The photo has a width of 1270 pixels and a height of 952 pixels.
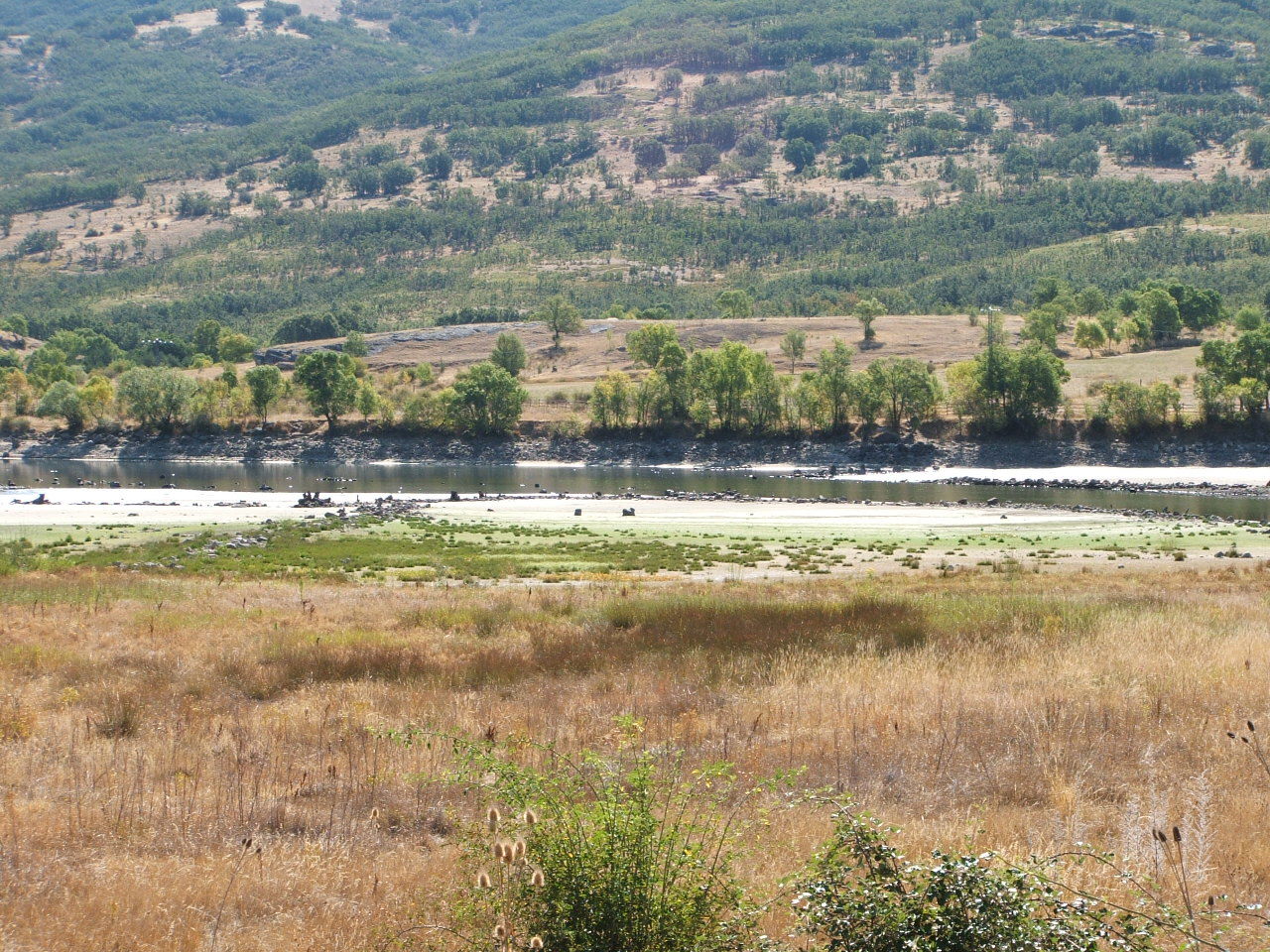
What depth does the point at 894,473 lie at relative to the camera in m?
100

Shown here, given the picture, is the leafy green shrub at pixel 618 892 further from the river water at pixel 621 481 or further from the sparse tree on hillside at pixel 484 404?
the sparse tree on hillside at pixel 484 404

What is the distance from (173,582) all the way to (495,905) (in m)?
27.0

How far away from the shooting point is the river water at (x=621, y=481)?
80500 mm

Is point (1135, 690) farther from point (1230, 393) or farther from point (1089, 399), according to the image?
point (1089, 399)

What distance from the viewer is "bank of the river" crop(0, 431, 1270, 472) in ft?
330

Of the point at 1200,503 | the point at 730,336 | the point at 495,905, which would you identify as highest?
the point at 730,336

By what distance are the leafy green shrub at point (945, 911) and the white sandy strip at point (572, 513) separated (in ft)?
166

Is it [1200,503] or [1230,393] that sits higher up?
[1230,393]

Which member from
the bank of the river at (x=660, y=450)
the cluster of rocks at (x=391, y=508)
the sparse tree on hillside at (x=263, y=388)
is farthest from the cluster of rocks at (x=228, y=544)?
the sparse tree on hillside at (x=263, y=388)

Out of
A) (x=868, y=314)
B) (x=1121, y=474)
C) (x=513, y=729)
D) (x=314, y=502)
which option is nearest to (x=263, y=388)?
(x=314, y=502)

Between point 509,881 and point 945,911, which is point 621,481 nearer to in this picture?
point 509,881

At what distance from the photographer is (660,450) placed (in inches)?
4594

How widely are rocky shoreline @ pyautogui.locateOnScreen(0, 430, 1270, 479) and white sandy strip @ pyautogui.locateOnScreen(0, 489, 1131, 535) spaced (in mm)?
31519

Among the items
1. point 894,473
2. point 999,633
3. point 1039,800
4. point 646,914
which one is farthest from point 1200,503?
point 646,914
